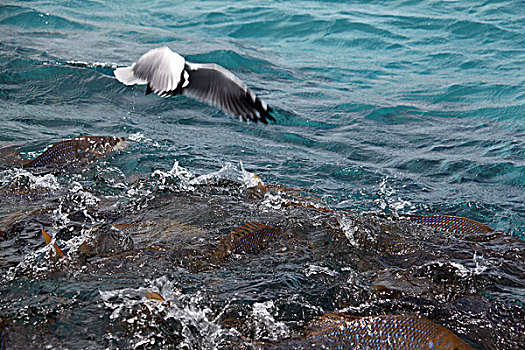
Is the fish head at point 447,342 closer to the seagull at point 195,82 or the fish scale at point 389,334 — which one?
the fish scale at point 389,334

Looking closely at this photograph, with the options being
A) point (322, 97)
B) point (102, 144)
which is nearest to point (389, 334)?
point (102, 144)

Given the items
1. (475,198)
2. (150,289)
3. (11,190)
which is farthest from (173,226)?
(475,198)

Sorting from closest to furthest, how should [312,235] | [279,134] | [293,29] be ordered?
1. [312,235]
2. [279,134]
3. [293,29]

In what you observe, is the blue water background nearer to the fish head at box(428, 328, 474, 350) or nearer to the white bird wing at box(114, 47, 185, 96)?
the white bird wing at box(114, 47, 185, 96)

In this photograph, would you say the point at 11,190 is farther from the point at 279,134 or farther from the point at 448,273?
the point at 279,134

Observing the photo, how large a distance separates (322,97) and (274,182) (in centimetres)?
411

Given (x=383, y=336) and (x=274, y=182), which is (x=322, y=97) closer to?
(x=274, y=182)

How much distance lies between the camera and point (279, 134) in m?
7.04

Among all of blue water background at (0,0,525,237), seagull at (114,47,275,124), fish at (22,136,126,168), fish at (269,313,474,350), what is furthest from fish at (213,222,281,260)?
fish at (22,136,126,168)

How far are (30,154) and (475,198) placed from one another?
490 centimetres

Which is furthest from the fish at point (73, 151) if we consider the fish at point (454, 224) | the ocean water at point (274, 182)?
the fish at point (454, 224)

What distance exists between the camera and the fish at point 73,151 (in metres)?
4.75

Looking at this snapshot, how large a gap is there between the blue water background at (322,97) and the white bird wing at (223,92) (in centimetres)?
135

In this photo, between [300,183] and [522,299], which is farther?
[300,183]
